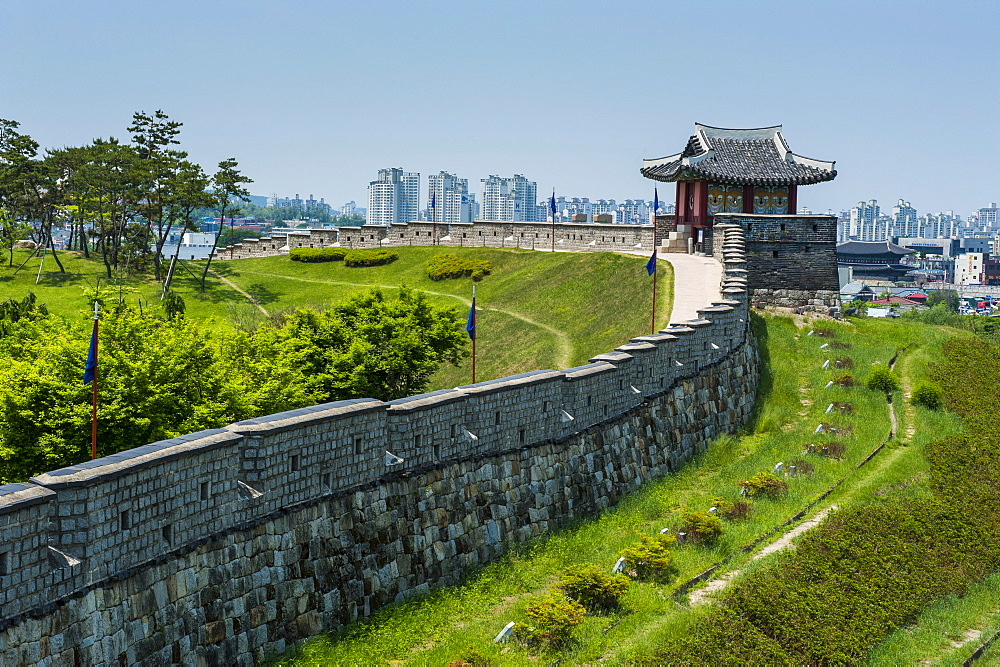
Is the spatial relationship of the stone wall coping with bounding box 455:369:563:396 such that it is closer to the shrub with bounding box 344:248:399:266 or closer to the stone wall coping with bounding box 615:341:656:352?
the stone wall coping with bounding box 615:341:656:352

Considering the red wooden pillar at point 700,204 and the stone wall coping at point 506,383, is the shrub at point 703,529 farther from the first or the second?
the red wooden pillar at point 700,204

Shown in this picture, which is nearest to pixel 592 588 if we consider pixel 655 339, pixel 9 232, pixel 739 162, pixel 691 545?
pixel 691 545

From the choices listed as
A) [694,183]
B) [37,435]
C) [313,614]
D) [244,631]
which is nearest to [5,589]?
[244,631]

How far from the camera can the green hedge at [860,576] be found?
55.1 feet

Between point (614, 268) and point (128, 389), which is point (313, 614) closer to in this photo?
point (128, 389)

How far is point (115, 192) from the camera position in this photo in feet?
210

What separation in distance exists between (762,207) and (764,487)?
29.3m

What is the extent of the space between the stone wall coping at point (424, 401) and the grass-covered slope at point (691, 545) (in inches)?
133

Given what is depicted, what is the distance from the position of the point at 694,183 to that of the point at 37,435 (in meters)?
36.7

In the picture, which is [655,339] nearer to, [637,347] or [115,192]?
[637,347]

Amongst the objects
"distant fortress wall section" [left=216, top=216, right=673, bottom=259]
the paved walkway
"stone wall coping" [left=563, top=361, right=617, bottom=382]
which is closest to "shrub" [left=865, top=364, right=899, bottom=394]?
the paved walkway

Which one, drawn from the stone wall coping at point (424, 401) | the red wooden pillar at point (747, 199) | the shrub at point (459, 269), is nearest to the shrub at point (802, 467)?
the stone wall coping at point (424, 401)

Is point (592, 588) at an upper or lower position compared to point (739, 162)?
lower

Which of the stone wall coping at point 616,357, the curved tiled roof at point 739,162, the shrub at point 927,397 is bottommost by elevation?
the shrub at point 927,397
